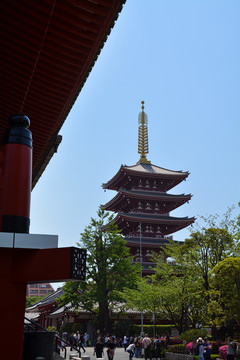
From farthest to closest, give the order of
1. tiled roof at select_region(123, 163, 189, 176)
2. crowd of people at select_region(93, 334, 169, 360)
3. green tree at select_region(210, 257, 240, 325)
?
tiled roof at select_region(123, 163, 189, 176), green tree at select_region(210, 257, 240, 325), crowd of people at select_region(93, 334, 169, 360)

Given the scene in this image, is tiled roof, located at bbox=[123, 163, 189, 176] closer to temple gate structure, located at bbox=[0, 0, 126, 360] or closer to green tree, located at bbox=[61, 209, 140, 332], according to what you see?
green tree, located at bbox=[61, 209, 140, 332]

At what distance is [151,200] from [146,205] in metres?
0.97

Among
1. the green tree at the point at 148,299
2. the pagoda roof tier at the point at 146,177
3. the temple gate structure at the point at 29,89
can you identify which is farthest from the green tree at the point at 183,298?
the pagoda roof tier at the point at 146,177

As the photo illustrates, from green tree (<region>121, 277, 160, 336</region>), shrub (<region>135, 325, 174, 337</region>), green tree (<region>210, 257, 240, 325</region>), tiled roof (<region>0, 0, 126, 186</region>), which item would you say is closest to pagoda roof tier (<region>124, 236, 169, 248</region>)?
shrub (<region>135, 325, 174, 337</region>)

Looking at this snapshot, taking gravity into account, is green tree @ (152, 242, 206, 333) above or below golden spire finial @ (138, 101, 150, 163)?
below

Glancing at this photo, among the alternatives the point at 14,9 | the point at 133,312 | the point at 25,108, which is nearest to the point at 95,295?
the point at 133,312

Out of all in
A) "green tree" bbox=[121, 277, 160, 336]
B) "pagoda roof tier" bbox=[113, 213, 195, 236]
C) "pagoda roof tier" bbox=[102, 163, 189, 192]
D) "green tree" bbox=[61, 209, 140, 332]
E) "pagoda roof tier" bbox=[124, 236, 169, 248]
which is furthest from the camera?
"pagoda roof tier" bbox=[102, 163, 189, 192]

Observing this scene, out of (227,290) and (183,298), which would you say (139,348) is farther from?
(227,290)

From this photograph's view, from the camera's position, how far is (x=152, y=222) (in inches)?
1890

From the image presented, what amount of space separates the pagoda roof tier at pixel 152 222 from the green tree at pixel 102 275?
11.2 meters

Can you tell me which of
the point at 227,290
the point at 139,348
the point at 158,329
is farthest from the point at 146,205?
the point at 227,290

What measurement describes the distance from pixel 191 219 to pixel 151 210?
5.13 m

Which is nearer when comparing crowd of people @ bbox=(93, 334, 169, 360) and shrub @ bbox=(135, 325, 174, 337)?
crowd of people @ bbox=(93, 334, 169, 360)

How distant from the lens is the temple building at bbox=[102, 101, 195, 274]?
47.2 meters
